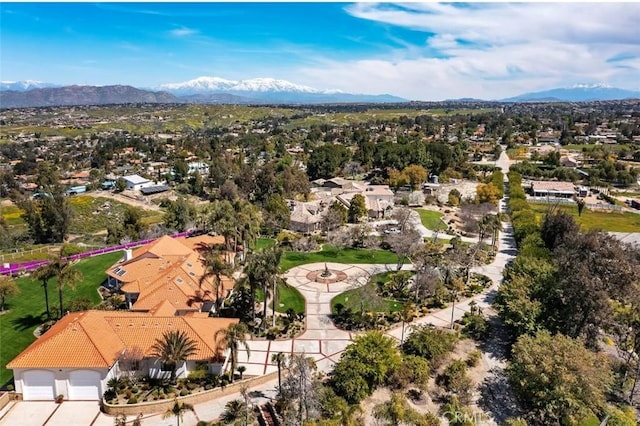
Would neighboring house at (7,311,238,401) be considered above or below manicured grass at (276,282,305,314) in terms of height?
above

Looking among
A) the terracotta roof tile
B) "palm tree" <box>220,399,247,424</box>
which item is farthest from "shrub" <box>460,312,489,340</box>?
the terracotta roof tile

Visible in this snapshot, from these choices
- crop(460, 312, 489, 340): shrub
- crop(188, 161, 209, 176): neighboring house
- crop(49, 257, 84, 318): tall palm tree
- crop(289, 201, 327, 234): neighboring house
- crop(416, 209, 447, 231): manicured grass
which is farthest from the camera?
crop(188, 161, 209, 176): neighboring house

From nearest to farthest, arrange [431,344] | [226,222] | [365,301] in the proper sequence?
1. [431,344]
2. [365,301]
3. [226,222]

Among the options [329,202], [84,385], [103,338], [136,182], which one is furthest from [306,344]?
[136,182]

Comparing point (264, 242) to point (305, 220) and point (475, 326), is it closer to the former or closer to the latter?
point (305, 220)

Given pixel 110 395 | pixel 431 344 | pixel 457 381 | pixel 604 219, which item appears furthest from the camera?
pixel 604 219

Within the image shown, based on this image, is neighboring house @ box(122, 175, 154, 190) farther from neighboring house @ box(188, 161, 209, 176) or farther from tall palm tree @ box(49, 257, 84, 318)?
tall palm tree @ box(49, 257, 84, 318)
